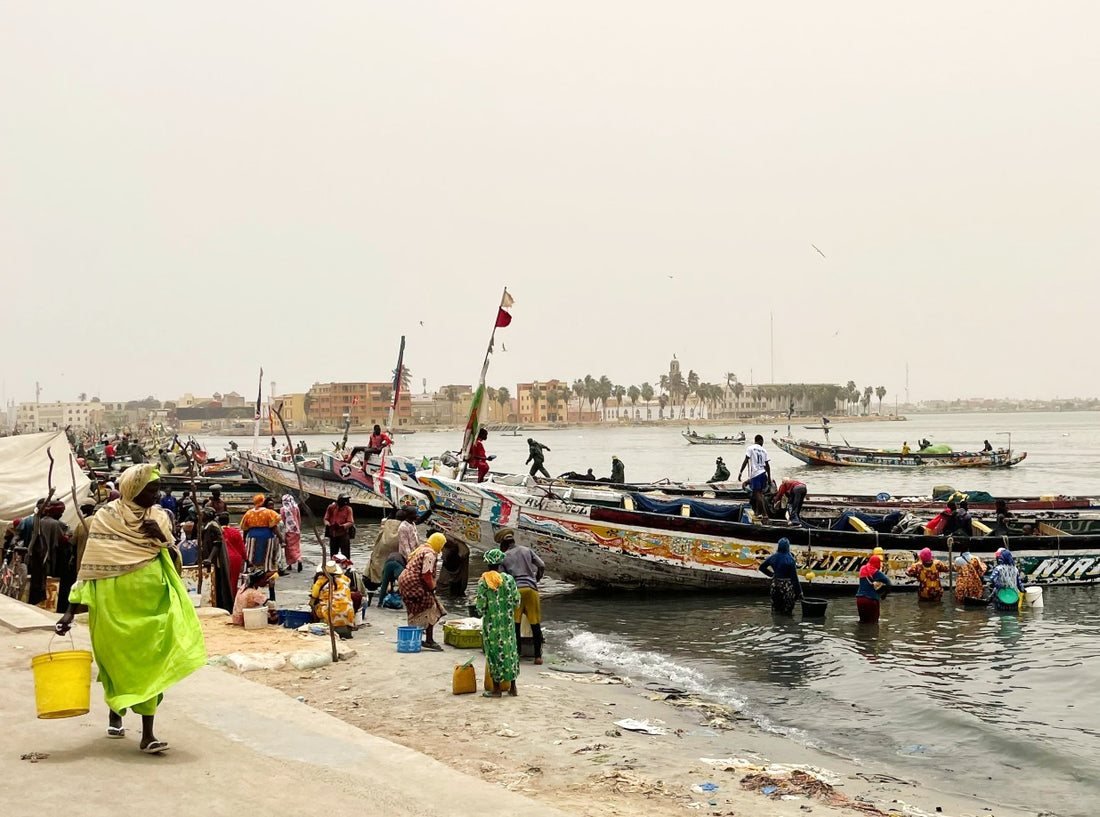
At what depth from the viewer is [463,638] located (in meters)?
11.5

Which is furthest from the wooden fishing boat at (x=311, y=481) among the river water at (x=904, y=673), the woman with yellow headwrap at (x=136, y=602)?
the woman with yellow headwrap at (x=136, y=602)

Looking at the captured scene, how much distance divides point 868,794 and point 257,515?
9.52 m

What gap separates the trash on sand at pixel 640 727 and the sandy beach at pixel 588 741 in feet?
0.28

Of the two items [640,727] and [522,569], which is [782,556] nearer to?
[522,569]

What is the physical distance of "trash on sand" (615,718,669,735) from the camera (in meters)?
8.84

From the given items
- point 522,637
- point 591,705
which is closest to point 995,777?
point 591,705

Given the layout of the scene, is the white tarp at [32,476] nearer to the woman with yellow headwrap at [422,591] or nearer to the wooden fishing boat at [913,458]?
the woman with yellow headwrap at [422,591]

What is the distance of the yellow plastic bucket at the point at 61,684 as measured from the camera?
5770 millimetres

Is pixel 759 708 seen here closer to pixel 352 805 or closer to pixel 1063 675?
pixel 1063 675

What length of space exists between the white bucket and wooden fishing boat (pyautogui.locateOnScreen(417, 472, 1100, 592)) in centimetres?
627

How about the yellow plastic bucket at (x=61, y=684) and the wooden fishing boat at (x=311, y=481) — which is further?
the wooden fishing boat at (x=311, y=481)

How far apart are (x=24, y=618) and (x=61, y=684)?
4.54 m

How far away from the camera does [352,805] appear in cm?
518

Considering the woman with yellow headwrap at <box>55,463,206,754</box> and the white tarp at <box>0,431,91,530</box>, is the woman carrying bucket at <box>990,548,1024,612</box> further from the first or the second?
the white tarp at <box>0,431,91,530</box>
